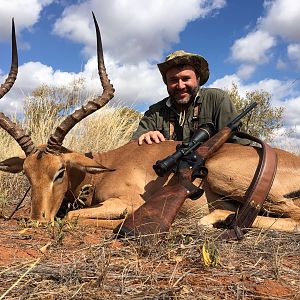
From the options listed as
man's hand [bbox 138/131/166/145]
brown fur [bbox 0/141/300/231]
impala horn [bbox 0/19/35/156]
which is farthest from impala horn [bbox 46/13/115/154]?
man's hand [bbox 138/131/166/145]

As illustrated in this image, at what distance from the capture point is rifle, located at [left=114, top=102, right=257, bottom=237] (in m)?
A: 3.33

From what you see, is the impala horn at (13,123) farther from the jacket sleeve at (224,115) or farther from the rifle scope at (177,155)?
the jacket sleeve at (224,115)

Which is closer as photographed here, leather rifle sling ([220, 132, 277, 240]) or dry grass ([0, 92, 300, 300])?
dry grass ([0, 92, 300, 300])

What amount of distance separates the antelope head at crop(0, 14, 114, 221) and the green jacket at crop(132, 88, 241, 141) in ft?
4.74

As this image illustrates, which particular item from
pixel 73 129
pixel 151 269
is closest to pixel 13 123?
pixel 151 269

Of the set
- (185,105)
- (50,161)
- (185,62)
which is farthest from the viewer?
(185,105)

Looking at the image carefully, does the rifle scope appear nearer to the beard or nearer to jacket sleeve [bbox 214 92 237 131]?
jacket sleeve [bbox 214 92 237 131]

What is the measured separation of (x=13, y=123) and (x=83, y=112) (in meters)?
0.96

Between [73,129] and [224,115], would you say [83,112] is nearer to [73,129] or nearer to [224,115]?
[224,115]

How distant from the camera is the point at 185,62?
6484mm

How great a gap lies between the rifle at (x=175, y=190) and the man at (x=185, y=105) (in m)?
1.40

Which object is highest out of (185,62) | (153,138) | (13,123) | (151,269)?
(185,62)

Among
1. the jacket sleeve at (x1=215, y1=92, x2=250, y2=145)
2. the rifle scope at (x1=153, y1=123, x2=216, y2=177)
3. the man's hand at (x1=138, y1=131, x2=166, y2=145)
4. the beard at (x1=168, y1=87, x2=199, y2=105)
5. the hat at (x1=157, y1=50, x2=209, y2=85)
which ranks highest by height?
the hat at (x1=157, y1=50, x2=209, y2=85)

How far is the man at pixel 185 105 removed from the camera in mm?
6268
